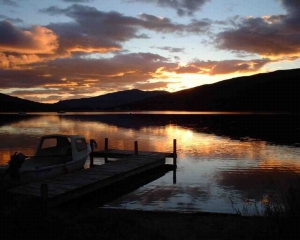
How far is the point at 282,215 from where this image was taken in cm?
791

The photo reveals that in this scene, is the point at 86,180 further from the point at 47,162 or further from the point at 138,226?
the point at 138,226

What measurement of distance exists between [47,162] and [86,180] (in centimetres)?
522

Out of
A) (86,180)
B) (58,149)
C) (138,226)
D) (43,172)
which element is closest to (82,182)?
(86,180)

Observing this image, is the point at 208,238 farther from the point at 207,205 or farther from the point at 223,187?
the point at 223,187

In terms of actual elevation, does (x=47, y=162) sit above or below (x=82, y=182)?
above

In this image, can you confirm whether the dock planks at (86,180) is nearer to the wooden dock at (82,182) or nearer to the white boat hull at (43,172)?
the wooden dock at (82,182)

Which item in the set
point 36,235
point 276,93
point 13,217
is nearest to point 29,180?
point 13,217

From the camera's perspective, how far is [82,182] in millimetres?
14906

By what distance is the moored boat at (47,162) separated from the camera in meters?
15.6

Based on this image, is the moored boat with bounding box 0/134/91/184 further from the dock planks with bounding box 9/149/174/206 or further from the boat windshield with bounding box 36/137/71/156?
the dock planks with bounding box 9/149/174/206

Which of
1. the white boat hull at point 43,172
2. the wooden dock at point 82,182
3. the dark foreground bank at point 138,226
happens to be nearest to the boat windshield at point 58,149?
the white boat hull at point 43,172

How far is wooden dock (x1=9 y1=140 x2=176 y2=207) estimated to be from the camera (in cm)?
1248

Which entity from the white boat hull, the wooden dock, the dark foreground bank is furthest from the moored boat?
the dark foreground bank

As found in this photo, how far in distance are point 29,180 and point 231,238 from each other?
1096 centimetres
